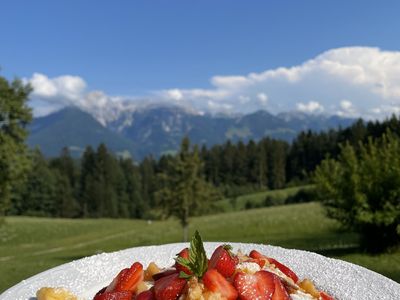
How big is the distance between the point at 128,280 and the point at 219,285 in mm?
755

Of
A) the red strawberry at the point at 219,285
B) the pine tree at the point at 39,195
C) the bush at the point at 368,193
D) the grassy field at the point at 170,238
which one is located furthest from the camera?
the pine tree at the point at 39,195

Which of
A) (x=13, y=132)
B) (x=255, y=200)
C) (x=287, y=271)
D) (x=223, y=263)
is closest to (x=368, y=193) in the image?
(x=287, y=271)

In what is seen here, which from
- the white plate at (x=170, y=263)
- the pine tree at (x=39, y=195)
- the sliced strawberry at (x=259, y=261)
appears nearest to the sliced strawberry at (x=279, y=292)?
the sliced strawberry at (x=259, y=261)

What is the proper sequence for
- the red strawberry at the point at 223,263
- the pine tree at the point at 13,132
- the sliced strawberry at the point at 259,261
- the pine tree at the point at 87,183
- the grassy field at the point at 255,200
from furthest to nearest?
the pine tree at the point at 87,183
the grassy field at the point at 255,200
the pine tree at the point at 13,132
the sliced strawberry at the point at 259,261
the red strawberry at the point at 223,263

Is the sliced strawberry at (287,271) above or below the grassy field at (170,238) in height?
above

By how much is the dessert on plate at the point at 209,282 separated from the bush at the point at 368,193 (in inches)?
437

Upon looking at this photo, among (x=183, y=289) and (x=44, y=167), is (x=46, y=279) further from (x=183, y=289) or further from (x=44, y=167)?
(x=44, y=167)

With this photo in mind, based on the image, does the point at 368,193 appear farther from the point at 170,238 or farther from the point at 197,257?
the point at 170,238

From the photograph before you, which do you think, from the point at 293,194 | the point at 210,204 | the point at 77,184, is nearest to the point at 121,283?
the point at 210,204

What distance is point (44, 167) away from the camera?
89125 mm

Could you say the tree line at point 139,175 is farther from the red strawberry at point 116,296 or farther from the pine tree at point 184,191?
the red strawberry at point 116,296

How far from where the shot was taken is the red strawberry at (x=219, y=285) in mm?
2809

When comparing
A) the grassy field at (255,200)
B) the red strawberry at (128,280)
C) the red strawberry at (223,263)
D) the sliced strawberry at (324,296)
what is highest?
the red strawberry at (223,263)

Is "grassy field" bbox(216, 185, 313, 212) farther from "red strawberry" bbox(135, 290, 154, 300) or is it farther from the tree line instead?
"red strawberry" bbox(135, 290, 154, 300)
